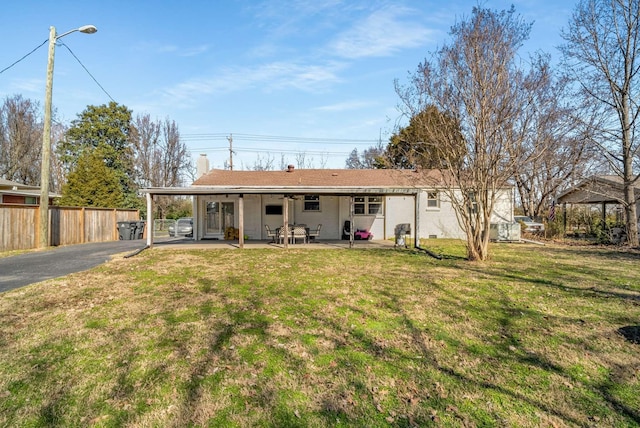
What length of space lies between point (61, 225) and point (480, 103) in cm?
1785

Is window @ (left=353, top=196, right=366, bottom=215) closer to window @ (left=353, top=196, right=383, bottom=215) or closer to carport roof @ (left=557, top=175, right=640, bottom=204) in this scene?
window @ (left=353, top=196, right=383, bottom=215)

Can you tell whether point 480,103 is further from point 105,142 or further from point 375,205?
point 105,142

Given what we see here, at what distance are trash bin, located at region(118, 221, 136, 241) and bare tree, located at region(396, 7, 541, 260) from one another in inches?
638

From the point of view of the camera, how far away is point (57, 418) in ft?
8.60

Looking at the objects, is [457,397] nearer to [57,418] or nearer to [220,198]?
[57,418]

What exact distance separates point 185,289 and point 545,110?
10.6 meters

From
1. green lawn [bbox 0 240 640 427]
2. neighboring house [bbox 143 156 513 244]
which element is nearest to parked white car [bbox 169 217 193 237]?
neighboring house [bbox 143 156 513 244]

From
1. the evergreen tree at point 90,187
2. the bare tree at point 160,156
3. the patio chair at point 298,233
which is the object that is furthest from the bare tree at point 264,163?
the patio chair at point 298,233

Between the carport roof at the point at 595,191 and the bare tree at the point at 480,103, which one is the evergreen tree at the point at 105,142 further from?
the carport roof at the point at 595,191

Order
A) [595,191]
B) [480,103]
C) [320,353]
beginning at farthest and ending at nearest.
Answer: [595,191], [480,103], [320,353]

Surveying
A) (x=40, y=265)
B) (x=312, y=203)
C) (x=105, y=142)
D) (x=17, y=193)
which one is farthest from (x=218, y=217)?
(x=105, y=142)

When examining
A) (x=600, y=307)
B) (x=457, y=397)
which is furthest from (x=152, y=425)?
(x=600, y=307)

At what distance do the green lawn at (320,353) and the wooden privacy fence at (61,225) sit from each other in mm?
8066

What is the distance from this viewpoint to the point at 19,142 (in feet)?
98.7
